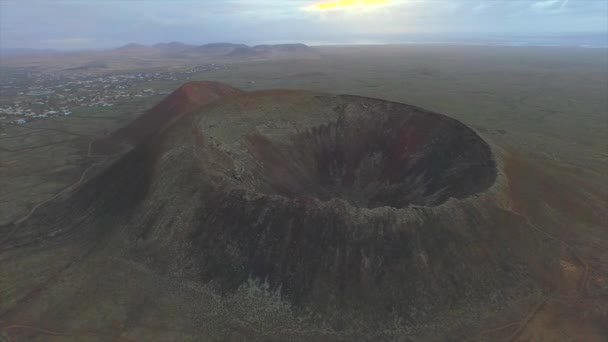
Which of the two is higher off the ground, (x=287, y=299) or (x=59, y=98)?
(x=59, y=98)

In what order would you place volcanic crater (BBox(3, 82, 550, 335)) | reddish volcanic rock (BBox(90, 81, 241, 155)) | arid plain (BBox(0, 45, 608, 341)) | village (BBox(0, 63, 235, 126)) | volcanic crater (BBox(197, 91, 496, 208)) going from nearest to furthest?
arid plain (BBox(0, 45, 608, 341))
volcanic crater (BBox(3, 82, 550, 335))
volcanic crater (BBox(197, 91, 496, 208))
reddish volcanic rock (BBox(90, 81, 241, 155))
village (BBox(0, 63, 235, 126))

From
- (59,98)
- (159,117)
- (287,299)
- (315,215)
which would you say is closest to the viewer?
(287,299)

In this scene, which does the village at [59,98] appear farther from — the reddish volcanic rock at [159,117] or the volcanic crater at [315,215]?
the volcanic crater at [315,215]

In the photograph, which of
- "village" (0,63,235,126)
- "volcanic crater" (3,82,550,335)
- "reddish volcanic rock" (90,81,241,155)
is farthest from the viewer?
"village" (0,63,235,126)

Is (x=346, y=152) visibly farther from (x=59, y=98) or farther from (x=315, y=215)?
(x=59, y=98)

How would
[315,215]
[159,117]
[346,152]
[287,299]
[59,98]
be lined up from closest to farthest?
1. [287,299]
2. [315,215]
3. [346,152]
4. [159,117]
5. [59,98]

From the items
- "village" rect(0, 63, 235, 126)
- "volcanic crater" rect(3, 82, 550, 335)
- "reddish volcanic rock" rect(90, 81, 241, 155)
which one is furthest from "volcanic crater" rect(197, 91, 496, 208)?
"village" rect(0, 63, 235, 126)

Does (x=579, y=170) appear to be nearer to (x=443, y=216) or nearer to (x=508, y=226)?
(x=508, y=226)

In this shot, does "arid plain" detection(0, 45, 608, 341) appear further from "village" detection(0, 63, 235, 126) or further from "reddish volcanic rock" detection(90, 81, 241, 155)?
"village" detection(0, 63, 235, 126)

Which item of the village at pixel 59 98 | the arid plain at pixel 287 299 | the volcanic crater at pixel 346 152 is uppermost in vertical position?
the village at pixel 59 98

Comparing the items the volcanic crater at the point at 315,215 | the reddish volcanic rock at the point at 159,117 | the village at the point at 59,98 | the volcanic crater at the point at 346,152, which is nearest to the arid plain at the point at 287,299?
the volcanic crater at the point at 315,215

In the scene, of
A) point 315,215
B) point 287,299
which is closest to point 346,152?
point 315,215
